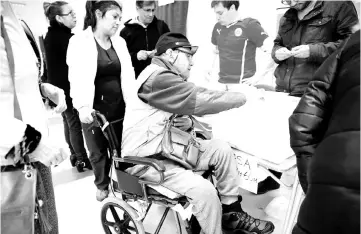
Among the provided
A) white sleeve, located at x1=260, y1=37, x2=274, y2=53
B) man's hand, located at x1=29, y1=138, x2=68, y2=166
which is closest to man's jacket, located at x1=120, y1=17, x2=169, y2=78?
white sleeve, located at x1=260, y1=37, x2=274, y2=53

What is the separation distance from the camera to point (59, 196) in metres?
2.64

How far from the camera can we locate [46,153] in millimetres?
946

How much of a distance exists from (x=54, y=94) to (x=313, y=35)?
1.65 meters

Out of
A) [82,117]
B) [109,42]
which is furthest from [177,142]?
[109,42]

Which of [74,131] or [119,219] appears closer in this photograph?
[119,219]

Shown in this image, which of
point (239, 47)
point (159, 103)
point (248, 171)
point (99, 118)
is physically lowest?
point (248, 171)

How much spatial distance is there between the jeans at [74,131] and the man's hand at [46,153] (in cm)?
196

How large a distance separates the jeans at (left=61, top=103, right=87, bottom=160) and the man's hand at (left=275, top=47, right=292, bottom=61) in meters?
1.82

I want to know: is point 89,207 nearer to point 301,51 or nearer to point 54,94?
point 54,94

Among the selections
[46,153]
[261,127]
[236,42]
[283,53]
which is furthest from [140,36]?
[46,153]

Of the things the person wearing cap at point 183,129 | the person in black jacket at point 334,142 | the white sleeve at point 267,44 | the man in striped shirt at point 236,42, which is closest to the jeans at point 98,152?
the person wearing cap at point 183,129

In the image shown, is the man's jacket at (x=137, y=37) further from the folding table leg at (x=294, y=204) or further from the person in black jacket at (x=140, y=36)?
the folding table leg at (x=294, y=204)

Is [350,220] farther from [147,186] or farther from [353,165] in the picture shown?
[147,186]

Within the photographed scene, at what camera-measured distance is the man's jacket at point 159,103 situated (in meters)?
1.59
